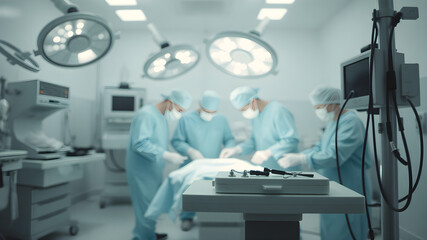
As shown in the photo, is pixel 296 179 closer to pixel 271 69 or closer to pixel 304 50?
pixel 271 69

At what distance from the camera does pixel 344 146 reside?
216 cm

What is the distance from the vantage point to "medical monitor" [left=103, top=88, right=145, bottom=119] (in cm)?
375

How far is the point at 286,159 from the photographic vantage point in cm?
237

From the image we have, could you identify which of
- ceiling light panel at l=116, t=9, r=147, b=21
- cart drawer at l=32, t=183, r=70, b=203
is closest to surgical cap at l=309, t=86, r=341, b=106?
ceiling light panel at l=116, t=9, r=147, b=21

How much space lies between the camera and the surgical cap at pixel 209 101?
2.95 meters

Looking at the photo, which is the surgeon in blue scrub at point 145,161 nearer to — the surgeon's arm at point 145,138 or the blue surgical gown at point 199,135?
the surgeon's arm at point 145,138

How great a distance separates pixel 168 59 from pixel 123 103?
2.18m

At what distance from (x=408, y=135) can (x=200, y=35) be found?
10.4 feet

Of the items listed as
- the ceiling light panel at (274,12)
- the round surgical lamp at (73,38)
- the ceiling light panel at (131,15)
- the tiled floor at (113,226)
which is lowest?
Answer: the tiled floor at (113,226)

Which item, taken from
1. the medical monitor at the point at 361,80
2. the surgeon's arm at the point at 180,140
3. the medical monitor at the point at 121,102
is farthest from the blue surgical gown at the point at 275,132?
the medical monitor at the point at 121,102

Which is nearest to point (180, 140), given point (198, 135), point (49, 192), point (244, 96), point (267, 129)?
point (198, 135)

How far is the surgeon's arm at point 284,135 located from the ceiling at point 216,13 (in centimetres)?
150

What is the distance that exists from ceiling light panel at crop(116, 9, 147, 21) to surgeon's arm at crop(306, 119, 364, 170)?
8.96 feet

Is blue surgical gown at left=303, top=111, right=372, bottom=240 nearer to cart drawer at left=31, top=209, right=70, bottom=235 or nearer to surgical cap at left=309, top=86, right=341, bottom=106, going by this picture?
surgical cap at left=309, top=86, right=341, bottom=106
